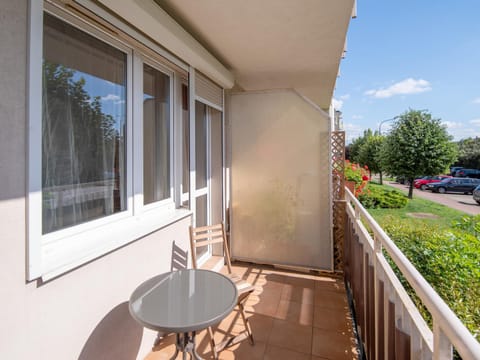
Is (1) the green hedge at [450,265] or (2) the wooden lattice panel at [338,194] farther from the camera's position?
(2) the wooden lattice panel at [338,194]

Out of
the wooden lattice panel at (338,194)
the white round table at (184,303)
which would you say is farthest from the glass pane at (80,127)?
the wooden lattice panel at (338,194)

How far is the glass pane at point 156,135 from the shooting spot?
7.35 ft

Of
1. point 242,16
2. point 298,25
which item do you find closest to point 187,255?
point 242,16

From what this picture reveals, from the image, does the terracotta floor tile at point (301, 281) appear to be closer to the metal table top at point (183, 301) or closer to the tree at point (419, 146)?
the metal table top at point (183, 301)

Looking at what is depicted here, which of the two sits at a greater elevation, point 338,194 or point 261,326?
point 338,194

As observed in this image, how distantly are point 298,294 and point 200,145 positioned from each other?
7.63 ft

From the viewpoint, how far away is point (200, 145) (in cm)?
339

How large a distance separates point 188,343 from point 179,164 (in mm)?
1716

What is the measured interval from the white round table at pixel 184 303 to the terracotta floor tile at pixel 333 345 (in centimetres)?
114

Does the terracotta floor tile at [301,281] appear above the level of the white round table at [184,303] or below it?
below

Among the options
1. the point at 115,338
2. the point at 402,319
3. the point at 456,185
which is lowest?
the point at 115,338

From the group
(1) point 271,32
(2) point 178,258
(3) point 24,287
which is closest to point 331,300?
(2) point 178,258

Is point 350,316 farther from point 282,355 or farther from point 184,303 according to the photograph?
point 184,303

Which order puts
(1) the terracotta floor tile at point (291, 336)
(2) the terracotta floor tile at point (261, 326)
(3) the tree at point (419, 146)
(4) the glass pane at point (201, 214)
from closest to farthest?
(1) the terracotta floor tile at point (291, 336) → (2) the terracotta floor tile at point (261, 326) → (4) the glass pane at point (201, 214) → (3) the tree at point (419, 146)
